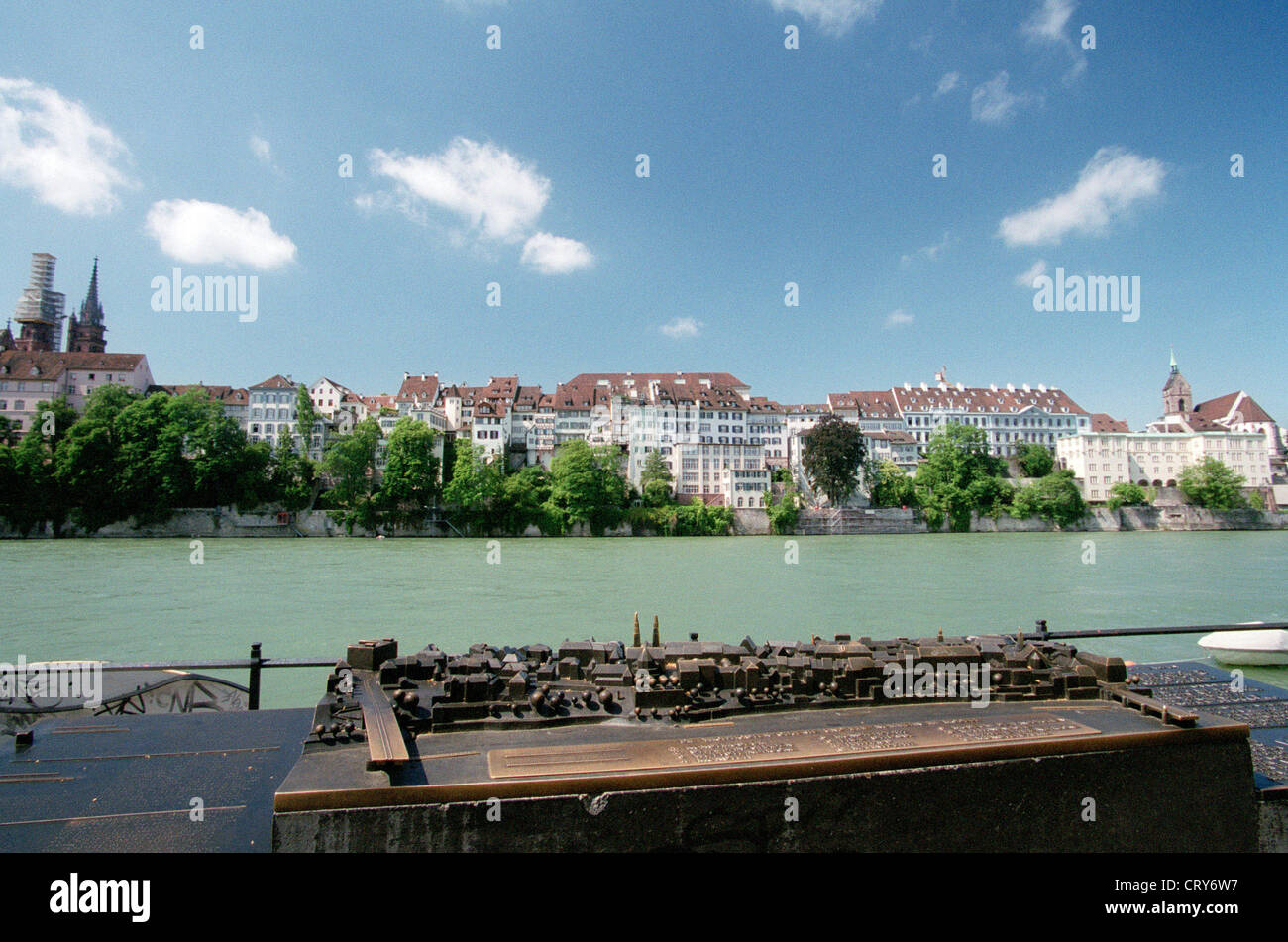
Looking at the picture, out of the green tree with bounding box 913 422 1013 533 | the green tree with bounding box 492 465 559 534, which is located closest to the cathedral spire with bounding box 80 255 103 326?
the green tree with bounding box 492 465 559 534

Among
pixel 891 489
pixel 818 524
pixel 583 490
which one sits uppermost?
pixel 891 489

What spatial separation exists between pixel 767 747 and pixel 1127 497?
340 ft

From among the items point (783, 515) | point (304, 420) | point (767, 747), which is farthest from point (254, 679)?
point (304, 420)

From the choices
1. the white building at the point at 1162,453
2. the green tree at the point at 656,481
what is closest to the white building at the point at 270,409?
the green tree at the point at 656,481

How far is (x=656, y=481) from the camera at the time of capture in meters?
81.2

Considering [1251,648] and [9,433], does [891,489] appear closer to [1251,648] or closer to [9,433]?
[1251,648]

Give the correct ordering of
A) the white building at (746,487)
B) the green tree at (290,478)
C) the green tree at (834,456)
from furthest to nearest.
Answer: the white building at (746,487) → the green tree at (834,456) → the green tree at (290,478)

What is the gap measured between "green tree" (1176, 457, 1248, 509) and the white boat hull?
95.2 meters

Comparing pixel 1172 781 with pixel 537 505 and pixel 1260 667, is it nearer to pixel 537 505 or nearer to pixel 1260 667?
pixel 1260 667

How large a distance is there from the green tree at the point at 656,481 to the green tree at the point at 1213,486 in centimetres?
6978

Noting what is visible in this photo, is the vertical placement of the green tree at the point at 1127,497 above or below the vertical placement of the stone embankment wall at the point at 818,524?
above

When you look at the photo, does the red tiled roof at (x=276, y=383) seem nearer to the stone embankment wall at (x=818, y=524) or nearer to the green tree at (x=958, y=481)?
A: the stone embankment wall at (x=818, y=524)

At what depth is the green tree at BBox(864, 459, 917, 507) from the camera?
285 ft

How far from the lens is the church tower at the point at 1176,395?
119 meters
